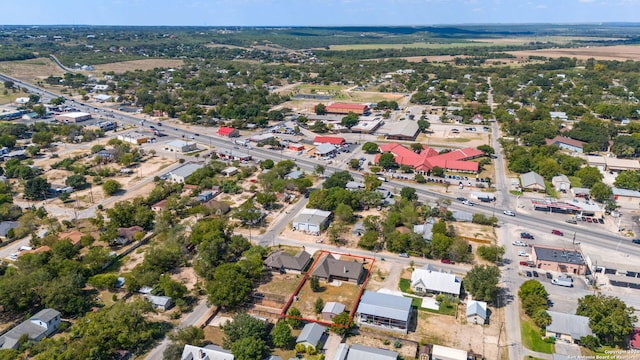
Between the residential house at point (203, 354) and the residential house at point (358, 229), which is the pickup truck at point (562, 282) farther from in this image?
the residential house at point (203, 354)

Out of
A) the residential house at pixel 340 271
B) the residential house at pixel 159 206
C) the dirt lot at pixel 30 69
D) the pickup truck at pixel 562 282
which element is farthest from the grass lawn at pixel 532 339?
the dirt lot at pixel 30 69

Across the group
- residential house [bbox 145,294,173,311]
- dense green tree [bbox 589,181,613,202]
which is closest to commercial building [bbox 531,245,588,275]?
dense green tree [bbox 589,181,613,202]

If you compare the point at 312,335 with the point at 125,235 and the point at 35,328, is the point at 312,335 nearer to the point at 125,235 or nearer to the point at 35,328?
the point at 35,328

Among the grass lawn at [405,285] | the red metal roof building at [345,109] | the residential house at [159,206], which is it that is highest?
the red metal roof building at [345,109]

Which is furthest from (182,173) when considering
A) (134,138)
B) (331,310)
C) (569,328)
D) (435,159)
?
(569,328)

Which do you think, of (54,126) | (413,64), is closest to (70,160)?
(54,126)

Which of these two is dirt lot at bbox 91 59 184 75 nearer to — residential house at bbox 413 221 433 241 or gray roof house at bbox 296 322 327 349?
residential house at bbox 413 221 433 241

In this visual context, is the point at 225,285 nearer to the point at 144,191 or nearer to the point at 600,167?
the point at 144,191
